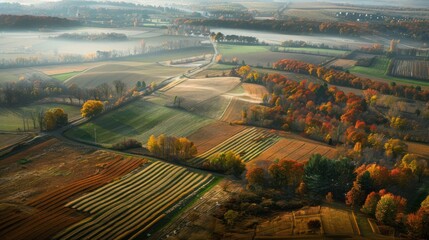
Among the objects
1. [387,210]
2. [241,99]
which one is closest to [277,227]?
[387,210]

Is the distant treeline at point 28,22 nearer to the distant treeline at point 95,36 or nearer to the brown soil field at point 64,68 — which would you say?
the distant treeline at point 95,36

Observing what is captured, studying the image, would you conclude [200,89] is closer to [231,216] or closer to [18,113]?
[18,113]

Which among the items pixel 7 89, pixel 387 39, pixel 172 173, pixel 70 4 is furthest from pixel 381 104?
pixel 70 4

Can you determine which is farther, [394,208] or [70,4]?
[70,4]

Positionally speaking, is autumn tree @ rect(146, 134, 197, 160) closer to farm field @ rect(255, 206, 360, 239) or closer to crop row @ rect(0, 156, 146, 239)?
crop row @ rect(0, 156, 146, 239)

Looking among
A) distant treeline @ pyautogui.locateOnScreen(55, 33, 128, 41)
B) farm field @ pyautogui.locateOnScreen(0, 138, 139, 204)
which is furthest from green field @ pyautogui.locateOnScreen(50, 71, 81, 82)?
farm field @ pyautogui.locateOnScreen(0, 138, 139, 204)

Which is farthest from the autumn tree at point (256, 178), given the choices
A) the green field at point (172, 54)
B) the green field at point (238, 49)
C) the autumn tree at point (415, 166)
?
the green field at point (238, 49)

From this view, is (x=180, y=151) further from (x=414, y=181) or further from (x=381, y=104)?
(x=381, y=104)
